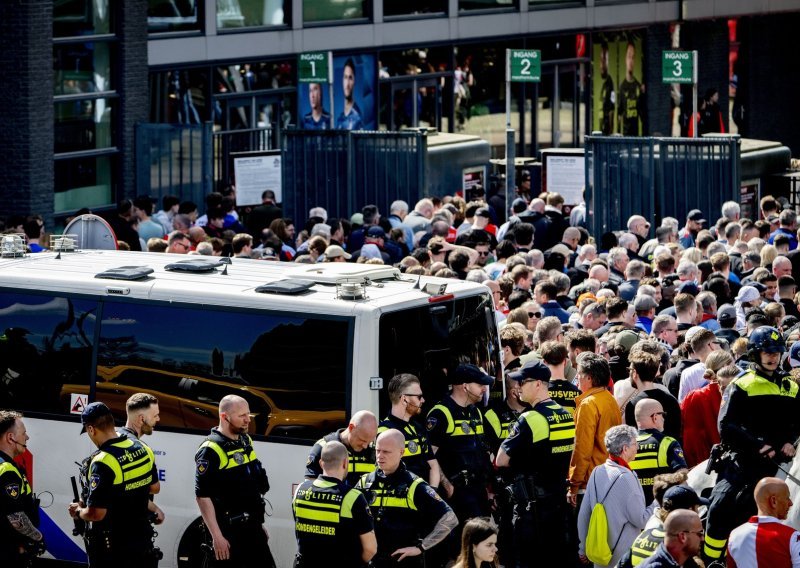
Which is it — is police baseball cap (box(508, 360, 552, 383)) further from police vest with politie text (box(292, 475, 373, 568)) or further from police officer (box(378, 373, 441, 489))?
police vest with politie text (box(292, 475, 373, 568))

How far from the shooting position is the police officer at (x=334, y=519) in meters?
8.16

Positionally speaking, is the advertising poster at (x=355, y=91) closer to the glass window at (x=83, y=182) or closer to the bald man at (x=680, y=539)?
the glass window at (x=83, y=182)

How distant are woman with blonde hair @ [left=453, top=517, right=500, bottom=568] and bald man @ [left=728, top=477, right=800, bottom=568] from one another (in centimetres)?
136

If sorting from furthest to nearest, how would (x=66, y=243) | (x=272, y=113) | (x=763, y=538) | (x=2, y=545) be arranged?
(x=272, y=113) < (x=66, y=243) < (x=2, y=545) < (x=763, y=538)

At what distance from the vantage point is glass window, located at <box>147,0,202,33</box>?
2516 centimetres

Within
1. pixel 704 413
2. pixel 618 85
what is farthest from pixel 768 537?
pixel 618 85

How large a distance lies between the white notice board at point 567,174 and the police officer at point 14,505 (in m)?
14.7

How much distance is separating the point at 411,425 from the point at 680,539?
2.56 meters

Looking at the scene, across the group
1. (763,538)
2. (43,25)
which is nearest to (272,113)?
(43,25)

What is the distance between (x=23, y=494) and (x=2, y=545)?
0.32 metres

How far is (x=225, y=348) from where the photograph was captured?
998 cm

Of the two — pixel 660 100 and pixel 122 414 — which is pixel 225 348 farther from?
pixel 660 100

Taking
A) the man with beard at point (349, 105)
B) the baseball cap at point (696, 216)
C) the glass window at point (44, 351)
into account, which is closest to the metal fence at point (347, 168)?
the baseball cap at point (696, 216)

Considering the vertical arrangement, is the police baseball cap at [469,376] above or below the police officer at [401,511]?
above
